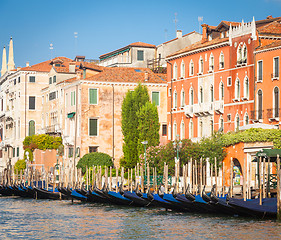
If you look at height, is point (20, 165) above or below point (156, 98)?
below

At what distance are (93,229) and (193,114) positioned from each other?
22336mm

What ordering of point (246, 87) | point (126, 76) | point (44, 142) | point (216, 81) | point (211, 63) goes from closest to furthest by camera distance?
1. point (246, 87)
2. point (216, 81)
3. point (211, 63)
4. point (126, 76)
5. point (44, 142)

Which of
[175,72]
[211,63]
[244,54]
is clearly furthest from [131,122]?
[244,54]

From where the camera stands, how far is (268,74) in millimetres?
41688

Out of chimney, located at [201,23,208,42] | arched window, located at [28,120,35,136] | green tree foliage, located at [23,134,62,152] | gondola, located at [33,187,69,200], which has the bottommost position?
gondola, located at [33,187,69,200]

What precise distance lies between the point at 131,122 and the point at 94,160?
11.8ft

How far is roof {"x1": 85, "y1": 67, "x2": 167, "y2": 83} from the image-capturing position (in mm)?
55156

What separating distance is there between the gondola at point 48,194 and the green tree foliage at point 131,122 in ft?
19.7

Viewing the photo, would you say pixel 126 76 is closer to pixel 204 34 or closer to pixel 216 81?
pixel 204 34

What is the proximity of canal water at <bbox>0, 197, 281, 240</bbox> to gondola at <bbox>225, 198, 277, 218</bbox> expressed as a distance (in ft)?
1.24

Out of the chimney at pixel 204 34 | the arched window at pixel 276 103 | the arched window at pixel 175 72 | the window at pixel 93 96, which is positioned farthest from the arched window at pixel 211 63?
the window at pixel 93 96

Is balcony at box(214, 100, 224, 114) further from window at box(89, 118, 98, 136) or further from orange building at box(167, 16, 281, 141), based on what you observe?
window at box(89, 118, 98, 136)

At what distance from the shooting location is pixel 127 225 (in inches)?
1137

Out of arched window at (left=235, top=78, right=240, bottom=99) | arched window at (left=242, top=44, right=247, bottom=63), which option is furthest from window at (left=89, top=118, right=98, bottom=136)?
arched window at (left=242, top=44, right=247, bottom=63)
